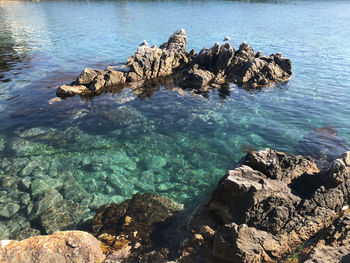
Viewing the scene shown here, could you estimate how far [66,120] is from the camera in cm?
2000

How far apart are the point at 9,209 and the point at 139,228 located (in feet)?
23.6

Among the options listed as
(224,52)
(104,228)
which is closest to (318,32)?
(224,52)

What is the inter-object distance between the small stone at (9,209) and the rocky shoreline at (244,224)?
421 cm

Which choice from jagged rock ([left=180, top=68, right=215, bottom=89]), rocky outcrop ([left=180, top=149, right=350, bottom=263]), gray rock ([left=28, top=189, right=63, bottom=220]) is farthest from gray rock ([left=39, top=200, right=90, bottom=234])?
jagged rock ([left=180, top=68, right=215, bottom=89])

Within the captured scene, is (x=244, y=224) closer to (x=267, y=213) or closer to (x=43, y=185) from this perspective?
(x=267, y=213)

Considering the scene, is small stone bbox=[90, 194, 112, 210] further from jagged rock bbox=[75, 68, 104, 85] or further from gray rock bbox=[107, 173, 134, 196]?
jagged rock bbox=[75, 68, 104, 85]

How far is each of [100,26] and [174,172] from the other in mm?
67116

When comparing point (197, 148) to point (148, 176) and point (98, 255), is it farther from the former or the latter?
point (98, 255)

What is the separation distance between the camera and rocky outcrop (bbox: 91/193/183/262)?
921 centimetres

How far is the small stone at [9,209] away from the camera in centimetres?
1163

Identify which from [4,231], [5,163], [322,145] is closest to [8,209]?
[4,231]

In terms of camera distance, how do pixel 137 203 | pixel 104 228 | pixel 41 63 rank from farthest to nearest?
pixel 41 63 → pixel 137 203 → pixel 104 228

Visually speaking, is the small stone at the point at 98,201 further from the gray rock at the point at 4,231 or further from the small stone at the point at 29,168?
the small stone at the point at 29,168

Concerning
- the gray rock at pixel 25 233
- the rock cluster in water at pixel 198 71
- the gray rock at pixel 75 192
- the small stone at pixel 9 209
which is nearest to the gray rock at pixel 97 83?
the rock cluster in water at pixel 198 71
